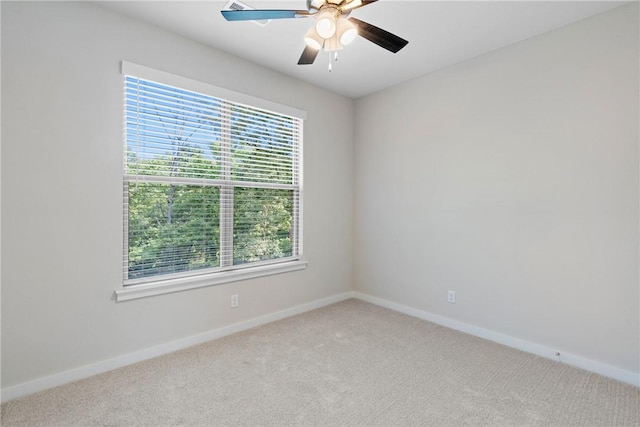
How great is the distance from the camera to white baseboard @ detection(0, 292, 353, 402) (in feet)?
6.61

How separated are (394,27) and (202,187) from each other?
2.07 m

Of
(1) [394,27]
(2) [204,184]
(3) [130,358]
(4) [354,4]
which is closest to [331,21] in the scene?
(4) [354,4]

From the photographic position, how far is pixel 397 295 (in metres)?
3.72

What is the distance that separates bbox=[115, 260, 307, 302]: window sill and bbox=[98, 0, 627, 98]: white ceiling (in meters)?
2.04

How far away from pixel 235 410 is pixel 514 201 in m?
2.67

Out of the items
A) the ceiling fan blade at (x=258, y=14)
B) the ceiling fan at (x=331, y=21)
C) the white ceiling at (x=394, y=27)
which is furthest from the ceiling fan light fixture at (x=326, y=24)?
the white ceiling at (x=394, y=27)

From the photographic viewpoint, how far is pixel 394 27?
2486mm

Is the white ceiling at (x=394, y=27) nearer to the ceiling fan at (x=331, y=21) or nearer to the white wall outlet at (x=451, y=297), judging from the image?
the ceiling fan at (x=331, y=21)

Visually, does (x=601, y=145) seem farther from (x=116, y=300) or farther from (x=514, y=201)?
(x=116, y=300)

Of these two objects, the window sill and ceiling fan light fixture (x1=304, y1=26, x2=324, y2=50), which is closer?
ceiling fan light fixture (x1=304, y1=26, x2=324, y2=50)

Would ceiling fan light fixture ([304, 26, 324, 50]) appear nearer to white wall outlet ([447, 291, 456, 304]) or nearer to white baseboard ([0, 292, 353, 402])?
white baseboard ([0, 292, 353, 402])

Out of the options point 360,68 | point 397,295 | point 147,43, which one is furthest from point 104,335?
point 360,68

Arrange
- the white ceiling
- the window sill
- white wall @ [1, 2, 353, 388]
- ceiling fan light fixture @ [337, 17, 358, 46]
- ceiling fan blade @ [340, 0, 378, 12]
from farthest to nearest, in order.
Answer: the window sill
the white ceiling
white wall @ [1, 2, 353, 388]
ceiling fan light fixture @ [337, 17, 358, 46]
ceiling fan blade @ [340, 0, 378, 12]

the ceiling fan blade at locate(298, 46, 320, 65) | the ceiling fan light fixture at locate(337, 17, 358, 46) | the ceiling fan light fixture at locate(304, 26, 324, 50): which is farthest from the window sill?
the ceiling fan light fixture at locate(337, 17, 358, 46)
